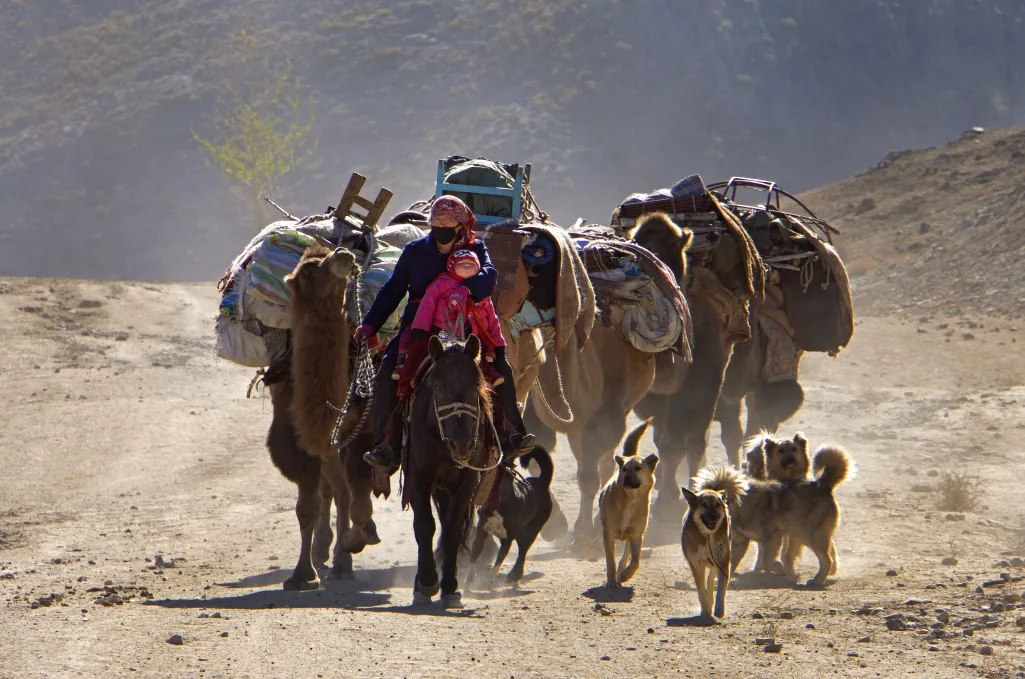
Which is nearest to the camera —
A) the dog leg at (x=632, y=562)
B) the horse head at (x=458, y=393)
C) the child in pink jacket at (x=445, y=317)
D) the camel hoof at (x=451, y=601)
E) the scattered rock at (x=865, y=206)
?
the horse head at (x=458, y=393)

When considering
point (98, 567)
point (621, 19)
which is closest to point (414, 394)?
point (98, 567)

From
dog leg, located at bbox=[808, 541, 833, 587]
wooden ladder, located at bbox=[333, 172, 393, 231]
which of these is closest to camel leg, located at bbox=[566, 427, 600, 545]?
dog leg, located at bbox=[808, 541, 833, 587]

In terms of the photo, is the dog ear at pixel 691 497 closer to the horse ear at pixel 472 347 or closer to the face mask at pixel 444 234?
the horse ear at pixel 472 347

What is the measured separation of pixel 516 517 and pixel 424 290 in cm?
174

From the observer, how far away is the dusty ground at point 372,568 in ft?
21.3

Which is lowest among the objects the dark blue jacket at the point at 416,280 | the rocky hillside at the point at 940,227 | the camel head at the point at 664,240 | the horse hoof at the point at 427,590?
the horse hoof at the point at 427,590

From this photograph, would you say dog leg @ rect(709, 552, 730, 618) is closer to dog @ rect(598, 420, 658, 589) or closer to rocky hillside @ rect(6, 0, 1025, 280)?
dog @ rect(598, 420, 658, 589)

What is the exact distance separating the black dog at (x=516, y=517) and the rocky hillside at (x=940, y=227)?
71.6ft

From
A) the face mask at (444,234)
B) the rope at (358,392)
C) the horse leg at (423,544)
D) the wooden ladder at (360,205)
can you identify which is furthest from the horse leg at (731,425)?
the horse leg at (423,544)

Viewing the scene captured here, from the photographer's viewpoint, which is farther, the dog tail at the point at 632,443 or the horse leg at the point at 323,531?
the horse leg at the point at 323,531

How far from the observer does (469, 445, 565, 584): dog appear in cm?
930

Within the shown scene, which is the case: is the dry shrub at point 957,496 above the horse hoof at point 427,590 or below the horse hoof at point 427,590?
above

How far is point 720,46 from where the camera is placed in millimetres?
74875

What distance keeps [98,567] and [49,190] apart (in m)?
58.8
